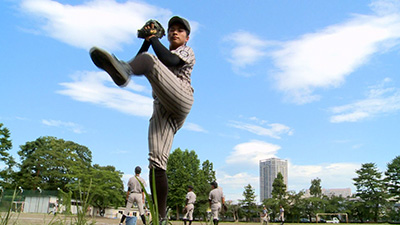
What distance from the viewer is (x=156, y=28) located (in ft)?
10.0

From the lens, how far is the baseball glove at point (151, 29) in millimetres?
3025

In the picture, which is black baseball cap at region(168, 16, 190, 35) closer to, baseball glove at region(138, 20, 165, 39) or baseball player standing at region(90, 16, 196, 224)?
baseball player standing at region(90, 16, 196, 224)

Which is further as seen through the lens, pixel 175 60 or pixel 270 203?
pixel 270 203

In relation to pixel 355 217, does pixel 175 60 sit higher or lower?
higher

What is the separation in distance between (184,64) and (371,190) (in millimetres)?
73616

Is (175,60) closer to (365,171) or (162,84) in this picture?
(162,84)

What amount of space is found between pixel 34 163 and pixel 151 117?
67146mm

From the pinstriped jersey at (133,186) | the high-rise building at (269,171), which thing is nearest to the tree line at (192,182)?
the pinstriped jersey at (133,186)

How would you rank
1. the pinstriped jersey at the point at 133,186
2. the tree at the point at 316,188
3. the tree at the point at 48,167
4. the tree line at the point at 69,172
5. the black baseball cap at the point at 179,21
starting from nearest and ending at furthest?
the black baseball cap at the point at 179,21 → the pinstriped jersey at the point at 133,186 → the tree line at the point at 69,172 → the tree at the point at 48,167 → the tree at the point at 316,188

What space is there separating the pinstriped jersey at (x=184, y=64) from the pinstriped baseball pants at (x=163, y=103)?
86 mm

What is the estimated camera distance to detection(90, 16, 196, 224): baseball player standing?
2504mm

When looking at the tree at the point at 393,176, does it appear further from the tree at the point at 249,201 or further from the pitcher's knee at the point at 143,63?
the pitcher's knee at the point at 143,63

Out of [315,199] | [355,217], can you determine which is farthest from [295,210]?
[355,217]

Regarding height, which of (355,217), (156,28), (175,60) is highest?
(156,28)
